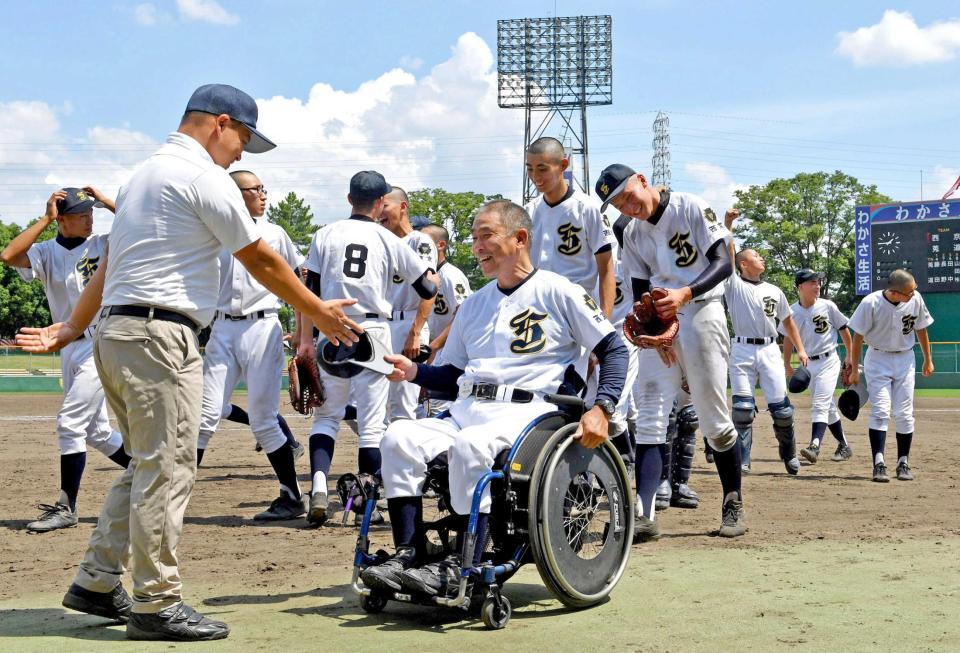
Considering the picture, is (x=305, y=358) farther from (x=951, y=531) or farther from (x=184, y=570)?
(x=951, y=531)

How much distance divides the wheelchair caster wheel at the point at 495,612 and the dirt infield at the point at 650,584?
6cm

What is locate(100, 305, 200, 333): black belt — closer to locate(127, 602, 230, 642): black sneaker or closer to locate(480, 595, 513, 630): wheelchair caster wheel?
locate(127, 602, 230, 642): black sneaker

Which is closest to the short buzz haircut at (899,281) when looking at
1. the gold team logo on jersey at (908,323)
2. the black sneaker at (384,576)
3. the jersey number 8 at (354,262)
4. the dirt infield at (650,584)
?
the gold team logo on jersey at (908,323)

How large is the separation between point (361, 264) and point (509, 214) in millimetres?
2220

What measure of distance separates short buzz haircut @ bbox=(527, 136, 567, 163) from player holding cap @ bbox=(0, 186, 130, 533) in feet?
9.85

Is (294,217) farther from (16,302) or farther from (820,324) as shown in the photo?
(820,324)

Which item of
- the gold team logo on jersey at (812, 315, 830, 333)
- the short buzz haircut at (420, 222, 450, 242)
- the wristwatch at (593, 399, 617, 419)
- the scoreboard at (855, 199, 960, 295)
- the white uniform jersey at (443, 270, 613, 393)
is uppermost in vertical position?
the scoreboard at (855, 199, 960, 295)

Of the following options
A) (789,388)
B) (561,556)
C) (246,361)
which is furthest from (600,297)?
(789,388)

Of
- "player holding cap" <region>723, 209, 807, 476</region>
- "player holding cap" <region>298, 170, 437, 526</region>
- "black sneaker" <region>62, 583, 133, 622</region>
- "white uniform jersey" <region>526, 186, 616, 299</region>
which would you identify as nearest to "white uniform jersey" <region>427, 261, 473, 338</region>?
"white uniform jersey" <region>526, 186, 616, 299</region>

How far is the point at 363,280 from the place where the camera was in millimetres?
6848

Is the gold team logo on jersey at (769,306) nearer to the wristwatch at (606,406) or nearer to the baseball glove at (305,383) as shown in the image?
the baseball glove at (305,383)

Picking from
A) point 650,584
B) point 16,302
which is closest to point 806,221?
point 16,302

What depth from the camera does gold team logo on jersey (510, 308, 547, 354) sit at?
475 cm

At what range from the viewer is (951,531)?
6637 millimetres
